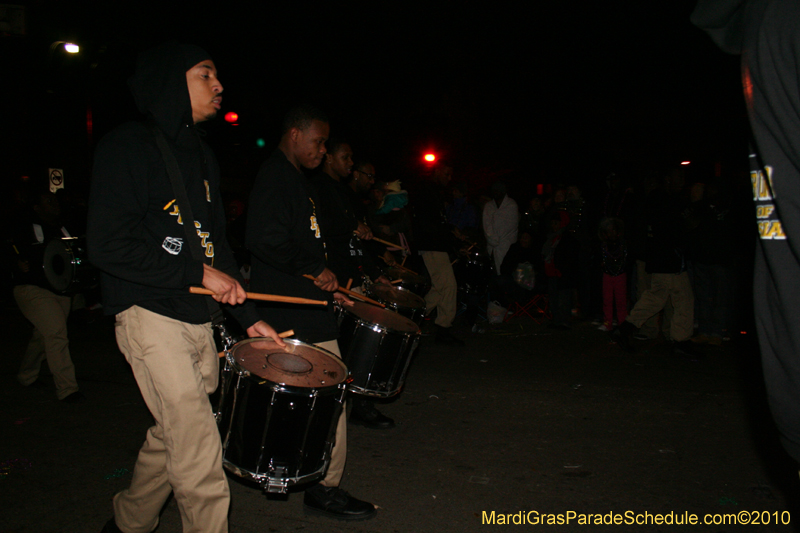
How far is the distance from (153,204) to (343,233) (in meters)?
2.19

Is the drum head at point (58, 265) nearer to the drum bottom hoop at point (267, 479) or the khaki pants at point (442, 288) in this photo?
the drum bottom hoop at point (267, 479)

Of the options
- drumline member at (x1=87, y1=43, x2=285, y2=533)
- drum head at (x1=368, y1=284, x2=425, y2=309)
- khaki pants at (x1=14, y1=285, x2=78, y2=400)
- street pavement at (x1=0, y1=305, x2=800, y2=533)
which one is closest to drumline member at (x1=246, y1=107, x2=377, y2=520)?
street pavement at (x1=0, y1=305, x2=800, y2=533)

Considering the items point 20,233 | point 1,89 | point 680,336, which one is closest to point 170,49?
point 20,233

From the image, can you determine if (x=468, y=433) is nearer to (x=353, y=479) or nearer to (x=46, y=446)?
(x=353, y=479)

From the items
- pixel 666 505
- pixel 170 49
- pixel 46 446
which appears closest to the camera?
pixel 170 49

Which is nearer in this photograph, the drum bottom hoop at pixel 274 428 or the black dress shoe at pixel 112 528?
the drum bottom hoop at pixel 274 428

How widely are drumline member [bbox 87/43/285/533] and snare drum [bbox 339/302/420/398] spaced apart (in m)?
1.40

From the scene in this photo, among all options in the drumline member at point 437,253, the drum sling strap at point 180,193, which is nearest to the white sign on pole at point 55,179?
the drumline member at point 437,253

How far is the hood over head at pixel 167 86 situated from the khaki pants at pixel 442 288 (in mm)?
5464

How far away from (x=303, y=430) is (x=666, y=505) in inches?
88.5

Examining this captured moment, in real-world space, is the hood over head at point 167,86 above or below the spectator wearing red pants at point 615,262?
above

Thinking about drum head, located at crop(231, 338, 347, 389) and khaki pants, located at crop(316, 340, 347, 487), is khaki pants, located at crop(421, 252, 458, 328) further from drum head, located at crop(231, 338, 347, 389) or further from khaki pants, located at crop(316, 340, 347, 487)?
drum head, located at crop(231, 338, 347, 389)

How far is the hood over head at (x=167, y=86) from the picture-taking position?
2.51 meters

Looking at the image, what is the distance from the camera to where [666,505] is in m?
3.42
